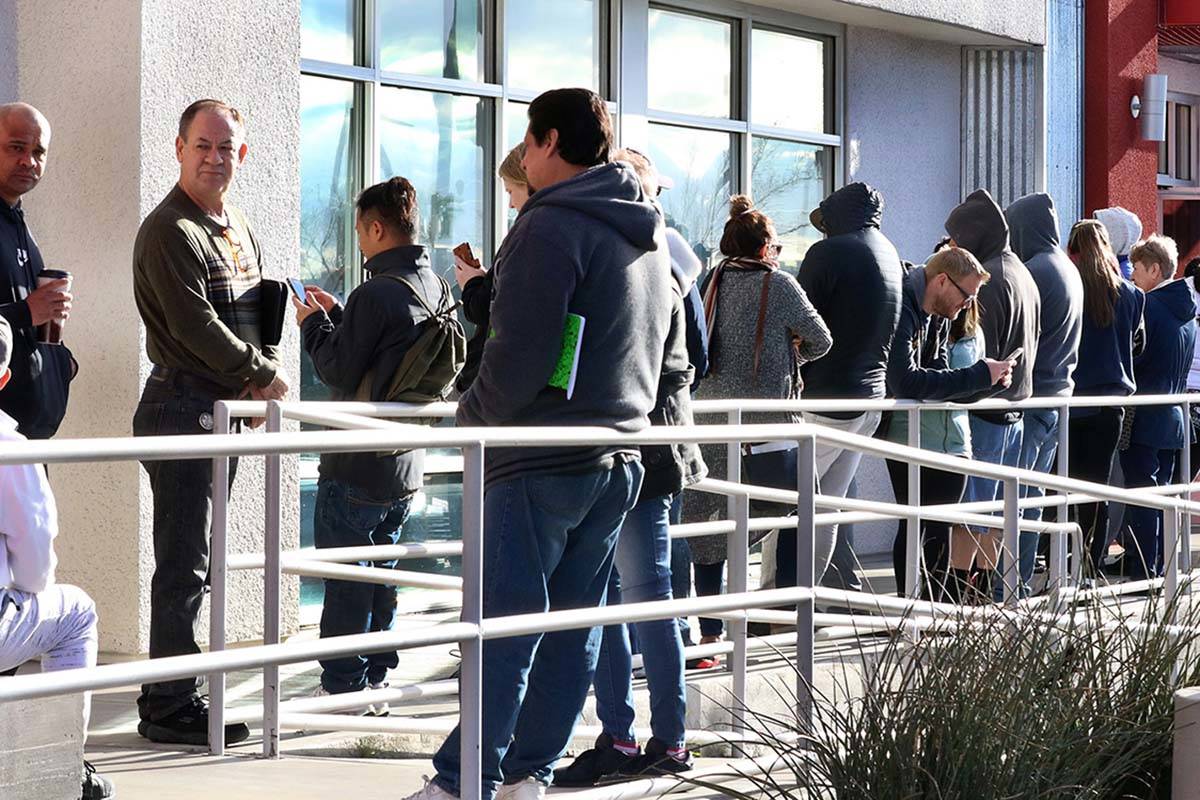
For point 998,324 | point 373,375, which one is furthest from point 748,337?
point 373,375

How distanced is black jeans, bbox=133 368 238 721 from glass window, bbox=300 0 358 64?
3.44 metres

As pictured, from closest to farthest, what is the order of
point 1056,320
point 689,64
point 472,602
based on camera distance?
point 472,602 < point 1056,320 < point 689,64

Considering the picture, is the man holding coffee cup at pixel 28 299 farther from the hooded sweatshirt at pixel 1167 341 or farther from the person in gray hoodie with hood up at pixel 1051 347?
the hooded sweatshirt at pixel 1167 341

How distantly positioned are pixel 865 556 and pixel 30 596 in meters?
8.42

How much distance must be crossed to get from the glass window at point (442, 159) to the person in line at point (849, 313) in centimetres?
261

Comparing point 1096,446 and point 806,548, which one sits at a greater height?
point 1096,446

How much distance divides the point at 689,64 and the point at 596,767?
6.98m

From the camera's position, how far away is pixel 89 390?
7719 mm

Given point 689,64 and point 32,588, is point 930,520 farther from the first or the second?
point 32,588

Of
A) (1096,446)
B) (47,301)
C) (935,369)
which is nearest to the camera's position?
(47,301)

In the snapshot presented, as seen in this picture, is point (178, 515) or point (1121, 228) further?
point (1121, 228)

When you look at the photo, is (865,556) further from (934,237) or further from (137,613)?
(137,613)

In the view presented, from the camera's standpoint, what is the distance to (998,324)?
855 cm

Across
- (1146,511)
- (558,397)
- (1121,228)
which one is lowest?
(1146,511)
